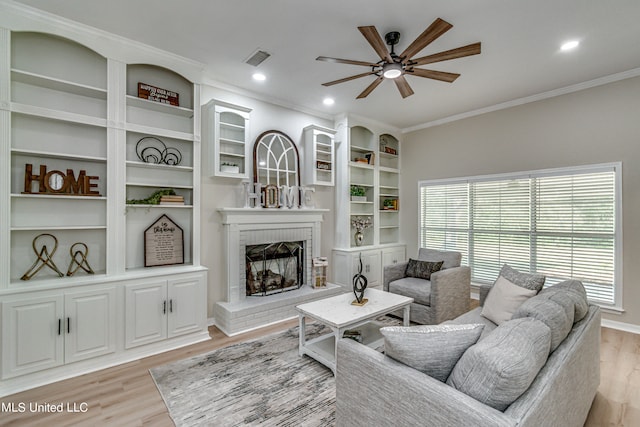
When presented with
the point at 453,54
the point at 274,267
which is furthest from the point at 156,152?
the point at 453,54

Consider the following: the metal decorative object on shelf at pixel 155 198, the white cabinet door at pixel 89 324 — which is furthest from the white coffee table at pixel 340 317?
the metal decorative object on shelf at pixel 155 198

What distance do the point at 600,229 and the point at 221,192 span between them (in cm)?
480

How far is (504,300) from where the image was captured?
8.22ft

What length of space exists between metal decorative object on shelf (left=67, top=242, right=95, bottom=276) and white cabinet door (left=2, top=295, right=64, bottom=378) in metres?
0.37

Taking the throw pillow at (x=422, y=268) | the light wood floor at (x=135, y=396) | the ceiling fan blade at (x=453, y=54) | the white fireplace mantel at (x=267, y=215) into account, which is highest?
the ceiling fan blade at (x=453, y=54)

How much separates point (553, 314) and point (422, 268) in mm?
2330

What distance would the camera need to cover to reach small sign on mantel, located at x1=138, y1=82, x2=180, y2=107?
3.07 meters

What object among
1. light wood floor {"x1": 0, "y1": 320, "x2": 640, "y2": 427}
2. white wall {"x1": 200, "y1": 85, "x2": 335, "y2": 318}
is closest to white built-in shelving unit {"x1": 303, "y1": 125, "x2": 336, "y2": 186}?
white wall {"x1": 200, "y1": 85, "x2": 335, "y2": 318}

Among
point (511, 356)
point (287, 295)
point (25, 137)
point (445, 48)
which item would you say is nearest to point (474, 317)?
point (511, 356)

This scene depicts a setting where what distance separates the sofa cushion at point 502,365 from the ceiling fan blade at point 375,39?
2.10 m

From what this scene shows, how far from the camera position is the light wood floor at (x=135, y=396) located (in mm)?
2000

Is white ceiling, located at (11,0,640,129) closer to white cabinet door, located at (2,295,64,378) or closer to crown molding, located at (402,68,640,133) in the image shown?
crown molding, located at (402,68,640,133)

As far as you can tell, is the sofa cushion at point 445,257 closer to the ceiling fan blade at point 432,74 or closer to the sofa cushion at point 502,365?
the ceiling fan blade at point 432,74

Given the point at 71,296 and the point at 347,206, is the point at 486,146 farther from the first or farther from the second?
the point at 71,296
